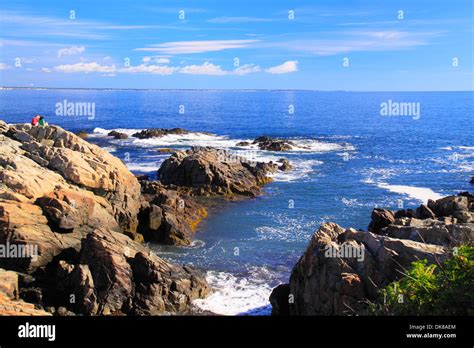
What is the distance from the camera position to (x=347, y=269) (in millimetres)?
18156

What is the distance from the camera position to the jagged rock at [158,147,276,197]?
45.9m

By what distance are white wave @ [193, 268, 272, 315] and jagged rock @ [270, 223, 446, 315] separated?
332 centimetres

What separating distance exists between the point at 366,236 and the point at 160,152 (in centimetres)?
5200

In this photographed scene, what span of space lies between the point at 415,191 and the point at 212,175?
21.6 m

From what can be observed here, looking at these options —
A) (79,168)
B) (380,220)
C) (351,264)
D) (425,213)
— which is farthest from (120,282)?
(425,213)

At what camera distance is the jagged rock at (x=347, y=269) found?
56.6 feet

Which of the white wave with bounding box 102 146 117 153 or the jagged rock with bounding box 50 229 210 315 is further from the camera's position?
the white wave with bounding box 102 146 117 153

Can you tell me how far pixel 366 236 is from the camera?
64.6ft

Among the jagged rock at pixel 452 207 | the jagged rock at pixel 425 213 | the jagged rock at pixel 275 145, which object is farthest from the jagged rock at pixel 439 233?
the jagged rock at pixel 275 145

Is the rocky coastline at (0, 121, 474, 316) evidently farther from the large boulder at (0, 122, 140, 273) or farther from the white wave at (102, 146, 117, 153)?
the white wave at (102, 146, 117, 153)

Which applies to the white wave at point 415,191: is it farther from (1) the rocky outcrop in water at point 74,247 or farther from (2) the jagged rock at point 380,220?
(1) the rocky outcrop in water at point 74,247

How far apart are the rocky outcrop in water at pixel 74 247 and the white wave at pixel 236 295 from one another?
0.88 meters

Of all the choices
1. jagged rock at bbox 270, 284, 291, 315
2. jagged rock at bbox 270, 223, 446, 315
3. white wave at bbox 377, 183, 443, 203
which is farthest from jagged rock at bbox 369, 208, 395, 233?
white wave at bbox 377, 183, 443, 203

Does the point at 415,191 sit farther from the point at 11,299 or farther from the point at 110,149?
the point at 110,149
